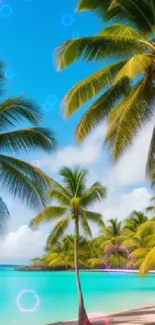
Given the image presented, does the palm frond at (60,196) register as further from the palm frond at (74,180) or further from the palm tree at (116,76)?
the palm tree at (116,76)

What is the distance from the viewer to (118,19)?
10.3m

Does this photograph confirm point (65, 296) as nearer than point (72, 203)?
No

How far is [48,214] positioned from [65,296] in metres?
21.0

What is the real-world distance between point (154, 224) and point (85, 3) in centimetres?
1405

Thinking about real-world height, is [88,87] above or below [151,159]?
above

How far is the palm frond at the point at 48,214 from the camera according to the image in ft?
55.7

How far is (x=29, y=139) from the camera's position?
1005cm

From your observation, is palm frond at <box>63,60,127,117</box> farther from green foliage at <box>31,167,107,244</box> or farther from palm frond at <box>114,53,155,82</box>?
green foliage at <box>31,167,107,244</box>

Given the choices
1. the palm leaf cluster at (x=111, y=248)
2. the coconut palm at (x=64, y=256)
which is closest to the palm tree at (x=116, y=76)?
the palm leaf cluster at (x=111, y=248)

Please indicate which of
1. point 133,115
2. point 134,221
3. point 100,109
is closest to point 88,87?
point 100,109

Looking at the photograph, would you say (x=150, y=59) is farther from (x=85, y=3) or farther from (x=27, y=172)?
(x=27, y=172)

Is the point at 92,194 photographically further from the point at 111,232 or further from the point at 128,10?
the point at 111,232

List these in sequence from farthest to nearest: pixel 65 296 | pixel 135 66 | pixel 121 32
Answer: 1. pixel 65 296
2. pixel 121 32
3. pixel 135 66

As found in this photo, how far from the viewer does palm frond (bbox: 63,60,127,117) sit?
10019mm
